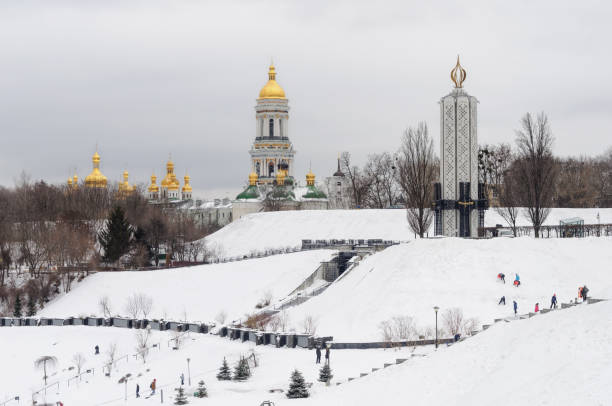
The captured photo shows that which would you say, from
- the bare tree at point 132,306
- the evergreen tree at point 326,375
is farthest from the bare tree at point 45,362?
the evergreen tree at point 326,375

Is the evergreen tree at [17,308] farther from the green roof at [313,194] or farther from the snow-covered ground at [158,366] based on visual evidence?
the green roof at [313,194]

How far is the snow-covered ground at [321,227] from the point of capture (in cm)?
7431

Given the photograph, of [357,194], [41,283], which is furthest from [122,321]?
[357,194]

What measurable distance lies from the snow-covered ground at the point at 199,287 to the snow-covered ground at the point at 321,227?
13.2 meters

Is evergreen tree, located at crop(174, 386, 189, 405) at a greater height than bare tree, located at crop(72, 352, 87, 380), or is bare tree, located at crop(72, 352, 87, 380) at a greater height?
evergreen tree, located at crop(174, 386, 189, 405)

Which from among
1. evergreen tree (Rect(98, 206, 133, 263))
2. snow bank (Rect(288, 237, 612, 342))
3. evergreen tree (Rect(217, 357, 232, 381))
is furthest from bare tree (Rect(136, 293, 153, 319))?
evergreen tree (Rect(217, 357, 232, 381))

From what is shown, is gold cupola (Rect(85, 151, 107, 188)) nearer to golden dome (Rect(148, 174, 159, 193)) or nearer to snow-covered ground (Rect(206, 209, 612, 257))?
golden dome (Rect(148, 174, 159, 193))

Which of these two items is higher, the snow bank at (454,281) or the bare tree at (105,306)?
the snow bank at (454,281)

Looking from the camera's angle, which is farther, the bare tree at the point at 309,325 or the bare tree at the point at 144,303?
the bare tree at the point at 144,303

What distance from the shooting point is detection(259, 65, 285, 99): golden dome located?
127 meters

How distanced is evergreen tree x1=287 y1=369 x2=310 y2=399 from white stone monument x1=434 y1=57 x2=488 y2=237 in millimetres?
24658

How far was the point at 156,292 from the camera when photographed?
58.7 m

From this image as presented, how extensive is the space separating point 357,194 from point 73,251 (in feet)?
125

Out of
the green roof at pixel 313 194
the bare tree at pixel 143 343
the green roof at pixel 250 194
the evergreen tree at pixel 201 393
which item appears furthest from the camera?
the green roof at pixel 313 194
